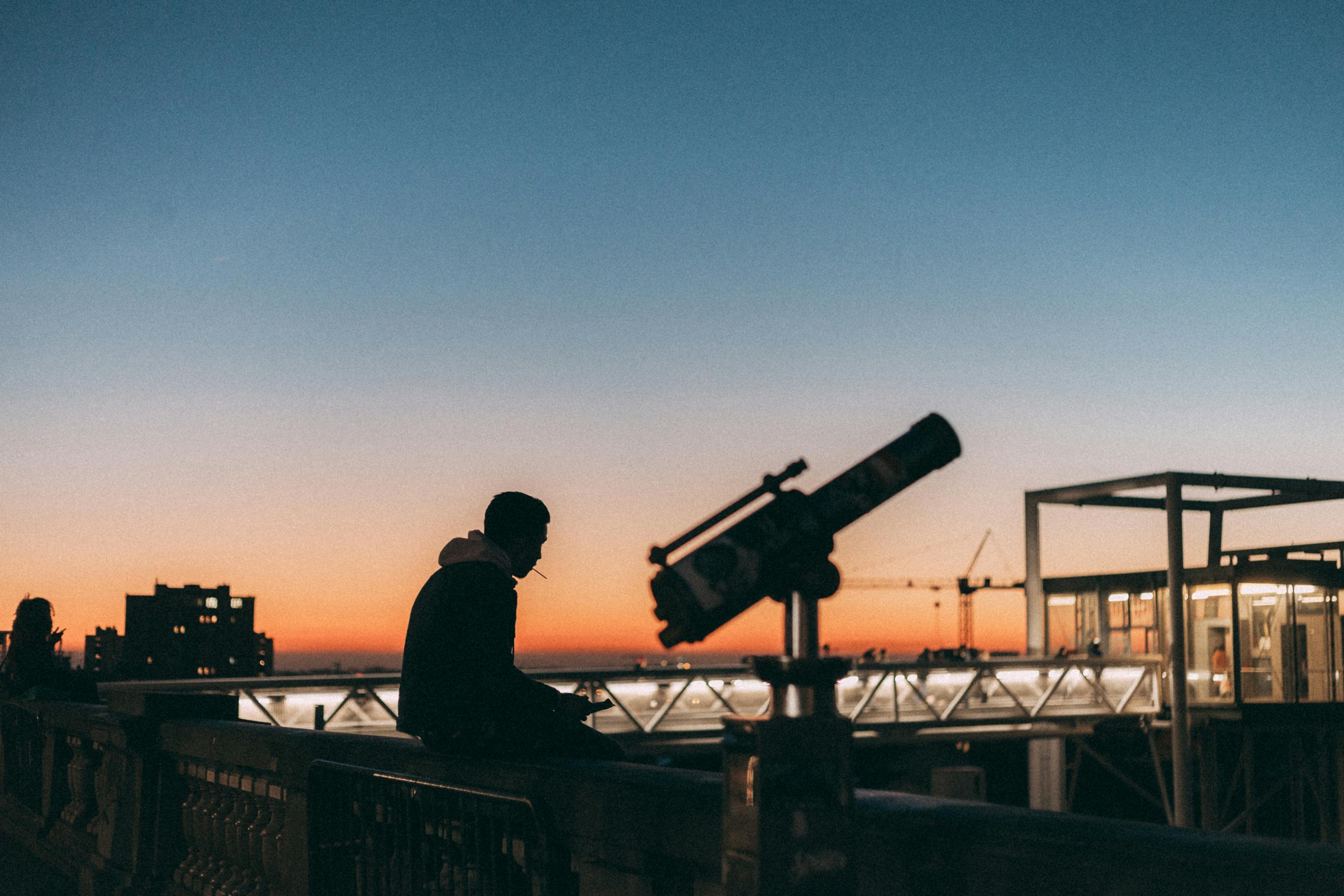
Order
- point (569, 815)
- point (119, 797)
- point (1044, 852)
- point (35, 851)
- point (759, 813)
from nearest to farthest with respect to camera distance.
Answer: point (1044, 852) → point (759, 813) → point (569, 815) → point (119, 797) → point (35, 851)

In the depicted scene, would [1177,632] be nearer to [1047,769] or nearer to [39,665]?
[1047,769]

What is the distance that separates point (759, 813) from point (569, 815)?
113 centimetres

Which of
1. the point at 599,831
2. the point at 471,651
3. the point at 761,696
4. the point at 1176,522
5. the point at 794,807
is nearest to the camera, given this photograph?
the point at 794,807

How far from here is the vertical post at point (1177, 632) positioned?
26.1 m

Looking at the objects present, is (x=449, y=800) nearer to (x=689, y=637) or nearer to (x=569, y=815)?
(x=569, y=815)

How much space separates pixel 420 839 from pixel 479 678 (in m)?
0.55

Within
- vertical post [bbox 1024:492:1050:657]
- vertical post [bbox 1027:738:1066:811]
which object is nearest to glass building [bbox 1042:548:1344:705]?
vertical post [bbox 1024:492:1050:657]

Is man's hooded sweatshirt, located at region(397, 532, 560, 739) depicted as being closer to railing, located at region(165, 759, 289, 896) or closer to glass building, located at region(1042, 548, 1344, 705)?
railing, located at region(165, 759, 289, 896)

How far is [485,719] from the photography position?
4348 millimetres

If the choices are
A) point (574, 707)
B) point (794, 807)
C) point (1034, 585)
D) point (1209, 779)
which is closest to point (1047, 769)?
point (1209, 779)

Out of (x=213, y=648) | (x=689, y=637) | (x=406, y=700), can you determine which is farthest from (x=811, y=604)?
(x=213, y=648)

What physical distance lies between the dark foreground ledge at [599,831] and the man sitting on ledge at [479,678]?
131 millimetres

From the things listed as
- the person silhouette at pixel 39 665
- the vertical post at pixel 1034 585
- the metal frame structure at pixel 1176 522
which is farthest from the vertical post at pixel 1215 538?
the person silhouette at pixel 39 665

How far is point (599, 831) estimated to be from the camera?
365cm
